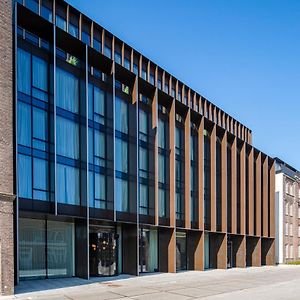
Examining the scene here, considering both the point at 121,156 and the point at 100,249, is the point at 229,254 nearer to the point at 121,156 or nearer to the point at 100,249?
the point at 100,249

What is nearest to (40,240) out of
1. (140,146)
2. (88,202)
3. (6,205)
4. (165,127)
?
(88,202)

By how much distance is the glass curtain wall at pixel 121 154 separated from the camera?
27.7 meters

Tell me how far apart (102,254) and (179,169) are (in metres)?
10.0

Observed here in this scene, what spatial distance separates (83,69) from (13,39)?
5458 mm

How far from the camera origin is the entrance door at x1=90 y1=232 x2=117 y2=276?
26.4 m

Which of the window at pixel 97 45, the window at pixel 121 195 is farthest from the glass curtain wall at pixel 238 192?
the window at pixel 97 45

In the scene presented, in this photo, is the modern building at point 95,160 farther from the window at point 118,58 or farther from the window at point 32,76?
the window at point 118,58

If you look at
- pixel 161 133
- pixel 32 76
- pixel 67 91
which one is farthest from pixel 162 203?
pixel 32 76

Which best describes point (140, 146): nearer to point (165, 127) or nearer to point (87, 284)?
point (165, 127)

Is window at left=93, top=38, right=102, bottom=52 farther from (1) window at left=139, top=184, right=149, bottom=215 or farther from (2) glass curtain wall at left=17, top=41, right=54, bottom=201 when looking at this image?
(1) window at left=139, top=184, right=149, bottom=215

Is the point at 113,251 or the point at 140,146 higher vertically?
the point at 140,146

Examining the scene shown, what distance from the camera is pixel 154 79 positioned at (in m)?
35.8

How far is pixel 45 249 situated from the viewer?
2430 cm

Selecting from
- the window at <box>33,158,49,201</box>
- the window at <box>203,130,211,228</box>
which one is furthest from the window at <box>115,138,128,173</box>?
the window at <box>203,130,211,228</box>
